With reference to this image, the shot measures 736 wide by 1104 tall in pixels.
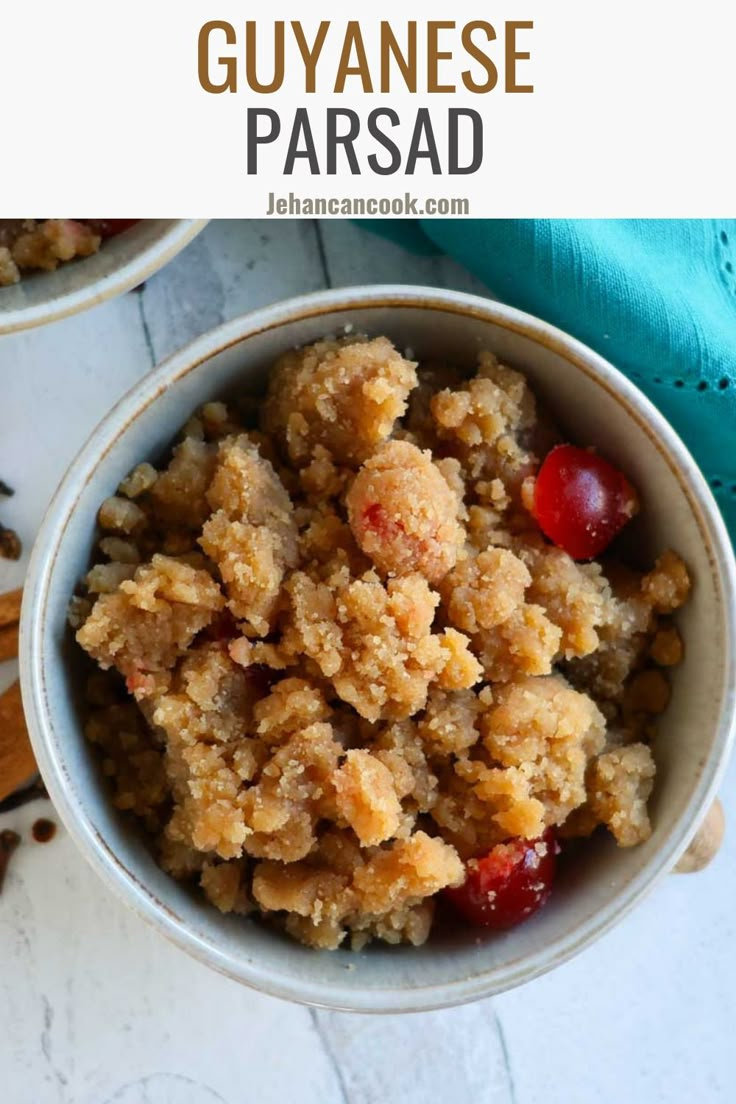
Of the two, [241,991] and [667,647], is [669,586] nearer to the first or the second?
[667,647]

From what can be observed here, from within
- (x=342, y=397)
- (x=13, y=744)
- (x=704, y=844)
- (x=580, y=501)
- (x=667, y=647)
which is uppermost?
(x=342, y=397)

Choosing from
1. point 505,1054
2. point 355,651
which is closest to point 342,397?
point 355,651

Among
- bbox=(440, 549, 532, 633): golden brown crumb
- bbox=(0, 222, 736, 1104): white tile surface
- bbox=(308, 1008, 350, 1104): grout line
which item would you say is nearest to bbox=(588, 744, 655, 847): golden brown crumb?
bbox=(440, 549, 532, 633): golden brown crumb

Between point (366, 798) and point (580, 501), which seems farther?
point (580, 501)

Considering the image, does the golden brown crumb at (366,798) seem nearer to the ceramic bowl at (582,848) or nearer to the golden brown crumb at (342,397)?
the ceramic bowl at (582,848)
